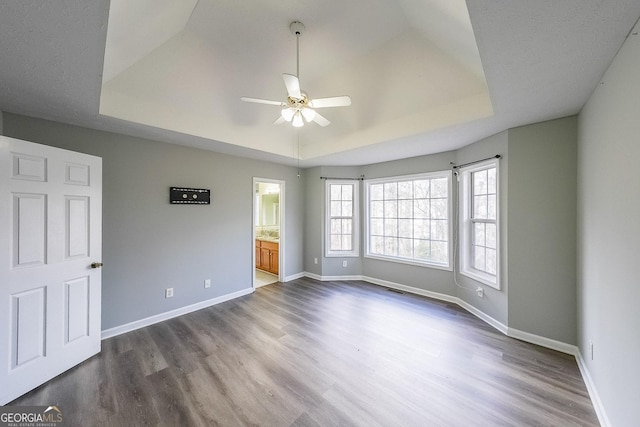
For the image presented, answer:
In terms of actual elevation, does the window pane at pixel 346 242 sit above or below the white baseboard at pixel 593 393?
above

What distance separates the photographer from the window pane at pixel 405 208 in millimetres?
4230

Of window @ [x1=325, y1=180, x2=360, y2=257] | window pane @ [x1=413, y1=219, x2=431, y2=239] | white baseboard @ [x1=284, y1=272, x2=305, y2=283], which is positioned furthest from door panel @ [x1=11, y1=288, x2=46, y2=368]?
window pane @ [x1=413, y1=219, x2=431, y2=239]

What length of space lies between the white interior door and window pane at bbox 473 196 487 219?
451 centimetres

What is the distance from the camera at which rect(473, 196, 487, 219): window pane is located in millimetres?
3162

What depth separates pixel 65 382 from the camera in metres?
1.97

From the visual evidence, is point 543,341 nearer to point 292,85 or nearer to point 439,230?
point 439,230

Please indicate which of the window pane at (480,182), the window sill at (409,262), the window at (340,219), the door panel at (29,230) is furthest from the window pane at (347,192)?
the door panel at (29,230)

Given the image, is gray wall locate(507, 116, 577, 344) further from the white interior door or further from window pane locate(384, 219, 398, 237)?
the white interior door

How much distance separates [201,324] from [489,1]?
3.82 metres

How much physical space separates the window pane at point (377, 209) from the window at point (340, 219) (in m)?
0.41

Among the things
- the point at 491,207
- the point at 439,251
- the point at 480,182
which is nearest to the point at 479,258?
the point at 439,251

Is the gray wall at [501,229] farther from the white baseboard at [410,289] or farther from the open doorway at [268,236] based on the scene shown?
the open doorway at [268,236]

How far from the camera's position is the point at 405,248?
168 inches

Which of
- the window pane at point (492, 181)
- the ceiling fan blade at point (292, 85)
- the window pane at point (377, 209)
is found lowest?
the window pane at point (377, 209)
